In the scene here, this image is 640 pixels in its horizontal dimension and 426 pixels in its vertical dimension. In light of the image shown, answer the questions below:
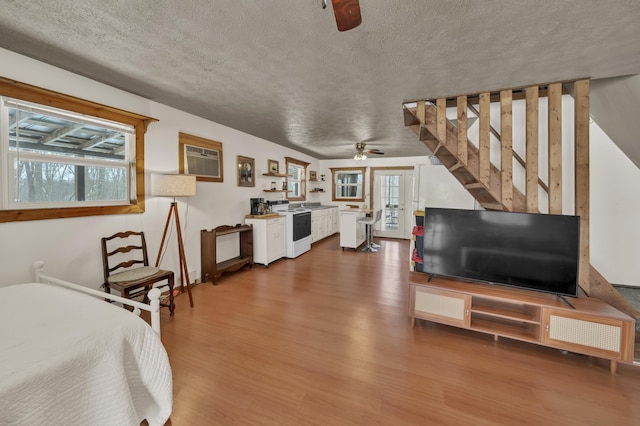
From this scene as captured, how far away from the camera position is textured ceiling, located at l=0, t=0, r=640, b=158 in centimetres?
149

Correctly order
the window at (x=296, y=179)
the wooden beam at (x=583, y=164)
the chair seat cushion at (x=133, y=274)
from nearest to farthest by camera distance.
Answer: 1. the wooden beam at (x=583, y=164)
2. the chair seat cushion at (x=133, y=274)
3. the window at (x=296, y=179)

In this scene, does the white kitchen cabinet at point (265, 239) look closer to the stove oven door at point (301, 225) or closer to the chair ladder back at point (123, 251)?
the stove oven door at point (301, 225)

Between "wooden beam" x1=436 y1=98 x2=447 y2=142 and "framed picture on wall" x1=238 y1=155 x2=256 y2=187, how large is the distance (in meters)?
3.29

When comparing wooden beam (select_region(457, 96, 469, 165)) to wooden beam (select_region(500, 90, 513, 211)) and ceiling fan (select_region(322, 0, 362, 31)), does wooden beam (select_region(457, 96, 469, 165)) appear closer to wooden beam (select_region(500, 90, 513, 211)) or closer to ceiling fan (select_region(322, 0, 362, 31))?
wooden beam (select_region(500, 90, 513, 211))

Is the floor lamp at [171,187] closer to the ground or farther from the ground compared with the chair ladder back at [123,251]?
farther from the ground

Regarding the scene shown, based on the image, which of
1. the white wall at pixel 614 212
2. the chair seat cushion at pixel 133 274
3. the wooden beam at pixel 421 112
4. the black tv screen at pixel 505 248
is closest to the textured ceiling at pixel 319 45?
the wooden beam at pixel 421 112

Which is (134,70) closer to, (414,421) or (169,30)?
(169,30)

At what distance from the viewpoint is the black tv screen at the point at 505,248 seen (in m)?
2.11

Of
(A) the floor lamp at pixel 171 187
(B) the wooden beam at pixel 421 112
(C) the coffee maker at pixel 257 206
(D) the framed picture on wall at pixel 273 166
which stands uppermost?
(B) the wooden beam at pixel 421 112

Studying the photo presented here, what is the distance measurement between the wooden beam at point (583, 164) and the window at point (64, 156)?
177 inches

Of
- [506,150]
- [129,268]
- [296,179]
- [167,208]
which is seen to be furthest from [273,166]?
[506,150]

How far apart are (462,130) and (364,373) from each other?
262 cm

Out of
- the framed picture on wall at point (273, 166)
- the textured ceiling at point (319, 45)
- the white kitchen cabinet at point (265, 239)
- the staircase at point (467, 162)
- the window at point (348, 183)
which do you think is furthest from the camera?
the window at point (348, 183)

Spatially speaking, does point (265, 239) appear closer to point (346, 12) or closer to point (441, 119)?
point (441, 119)
